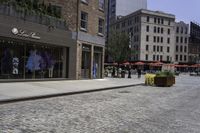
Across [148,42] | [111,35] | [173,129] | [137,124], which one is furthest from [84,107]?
[148,42]

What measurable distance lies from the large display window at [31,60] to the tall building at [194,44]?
398ft

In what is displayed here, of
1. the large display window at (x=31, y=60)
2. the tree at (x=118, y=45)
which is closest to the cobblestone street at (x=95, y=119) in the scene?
the large display window at (x=31, y=60)

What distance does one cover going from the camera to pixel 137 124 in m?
12.5

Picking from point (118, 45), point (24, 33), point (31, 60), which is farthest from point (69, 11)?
point (118, 45)

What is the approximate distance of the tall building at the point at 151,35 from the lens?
12975 cm

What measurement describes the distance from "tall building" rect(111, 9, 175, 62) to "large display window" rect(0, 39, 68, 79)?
306ft

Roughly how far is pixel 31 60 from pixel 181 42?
406ft

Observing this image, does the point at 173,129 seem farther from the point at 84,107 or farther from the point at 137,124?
the point at 84,107

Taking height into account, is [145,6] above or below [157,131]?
above

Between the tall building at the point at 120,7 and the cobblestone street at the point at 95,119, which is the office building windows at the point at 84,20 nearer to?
the cobblestone street at the point at 95,119

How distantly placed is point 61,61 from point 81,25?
4992 mm

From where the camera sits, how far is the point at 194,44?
155 m

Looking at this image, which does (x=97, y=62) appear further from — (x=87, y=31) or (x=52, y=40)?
(x=52, y=40)

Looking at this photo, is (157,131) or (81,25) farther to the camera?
(81,25)
